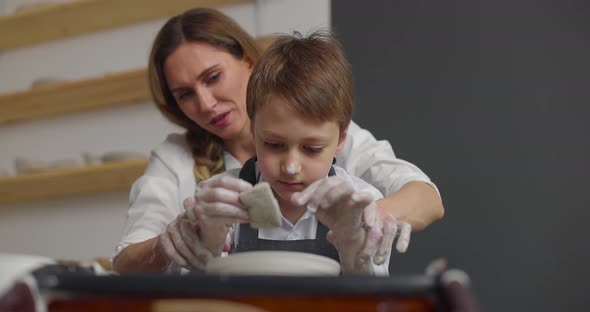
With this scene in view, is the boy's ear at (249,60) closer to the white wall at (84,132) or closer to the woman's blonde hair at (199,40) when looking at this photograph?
the woman's blonde hair at (199,40)

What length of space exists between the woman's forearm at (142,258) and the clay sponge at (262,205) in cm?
40

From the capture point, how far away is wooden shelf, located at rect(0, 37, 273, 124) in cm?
281

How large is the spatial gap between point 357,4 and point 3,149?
5.58 feet

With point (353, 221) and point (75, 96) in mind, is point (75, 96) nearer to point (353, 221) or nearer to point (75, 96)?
point (75, 96)

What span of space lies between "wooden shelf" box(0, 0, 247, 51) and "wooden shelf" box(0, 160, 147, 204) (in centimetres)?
61

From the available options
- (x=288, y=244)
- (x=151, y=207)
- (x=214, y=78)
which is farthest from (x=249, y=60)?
(x=288, y=244)

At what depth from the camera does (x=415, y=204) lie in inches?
60.1

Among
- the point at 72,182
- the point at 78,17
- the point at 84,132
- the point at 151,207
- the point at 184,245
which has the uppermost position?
the point at 78,17

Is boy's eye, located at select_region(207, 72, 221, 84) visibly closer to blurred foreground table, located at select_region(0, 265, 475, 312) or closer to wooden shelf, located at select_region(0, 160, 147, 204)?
wooden shelf, located at select_region(0, 160, 147, 204)

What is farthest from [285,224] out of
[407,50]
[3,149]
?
[3,149]

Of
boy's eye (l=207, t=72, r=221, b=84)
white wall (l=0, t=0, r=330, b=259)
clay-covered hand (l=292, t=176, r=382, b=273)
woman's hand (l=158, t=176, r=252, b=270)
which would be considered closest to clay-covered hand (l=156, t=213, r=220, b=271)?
woman's hand (l=158, t=176, r=252, b=270)

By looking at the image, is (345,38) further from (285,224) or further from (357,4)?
(285,224)

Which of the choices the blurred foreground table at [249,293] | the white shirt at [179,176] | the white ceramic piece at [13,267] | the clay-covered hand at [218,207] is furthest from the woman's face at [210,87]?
the blurred foreground table at [249,293]

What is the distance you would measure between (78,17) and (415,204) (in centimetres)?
201
